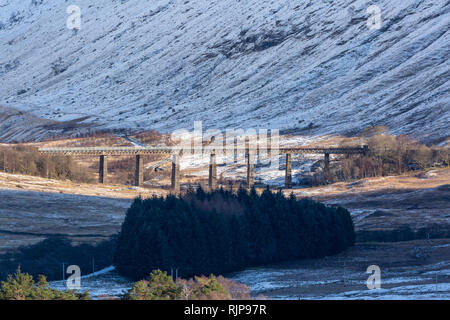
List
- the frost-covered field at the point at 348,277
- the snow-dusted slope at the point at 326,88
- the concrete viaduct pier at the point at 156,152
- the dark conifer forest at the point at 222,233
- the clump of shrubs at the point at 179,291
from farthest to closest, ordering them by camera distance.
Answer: the snow-dusted slope at the point at 326,88
the concrete viaduct pier at the point at 156,152
the dark conifer forest at the point at 222,233
the frost-covered field at the point at 348,277
the clump of shrubs at the point at 179,291

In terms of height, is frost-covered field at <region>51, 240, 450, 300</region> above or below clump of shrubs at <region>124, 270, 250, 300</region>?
below

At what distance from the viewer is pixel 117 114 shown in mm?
188500

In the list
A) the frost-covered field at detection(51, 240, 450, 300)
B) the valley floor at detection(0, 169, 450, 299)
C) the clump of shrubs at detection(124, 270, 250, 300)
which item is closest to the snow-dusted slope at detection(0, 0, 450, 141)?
the valley floor at detection(0, 169, 450, 299)

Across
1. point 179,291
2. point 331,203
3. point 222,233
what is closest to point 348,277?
point 222,233

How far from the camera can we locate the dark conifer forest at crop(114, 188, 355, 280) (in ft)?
185

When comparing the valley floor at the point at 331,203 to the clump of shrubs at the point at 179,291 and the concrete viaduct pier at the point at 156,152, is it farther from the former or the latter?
the clump of shrubs at the point at 179,291

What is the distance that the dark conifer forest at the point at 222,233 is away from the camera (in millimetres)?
56281

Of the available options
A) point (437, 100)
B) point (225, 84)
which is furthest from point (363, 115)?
point (225, 84)

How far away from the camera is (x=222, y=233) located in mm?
60219

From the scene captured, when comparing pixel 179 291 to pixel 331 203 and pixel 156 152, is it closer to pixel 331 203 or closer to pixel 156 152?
pixel 331 203

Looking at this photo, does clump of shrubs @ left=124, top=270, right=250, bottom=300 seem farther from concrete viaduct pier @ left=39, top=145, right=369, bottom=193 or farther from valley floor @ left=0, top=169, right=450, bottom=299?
concrete viaduct pier @ left=39, top=145, right=369, bottom=193

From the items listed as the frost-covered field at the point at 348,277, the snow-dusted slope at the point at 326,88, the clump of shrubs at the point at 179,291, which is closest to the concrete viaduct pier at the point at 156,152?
the snow-dusted slope at the point at 326,88
